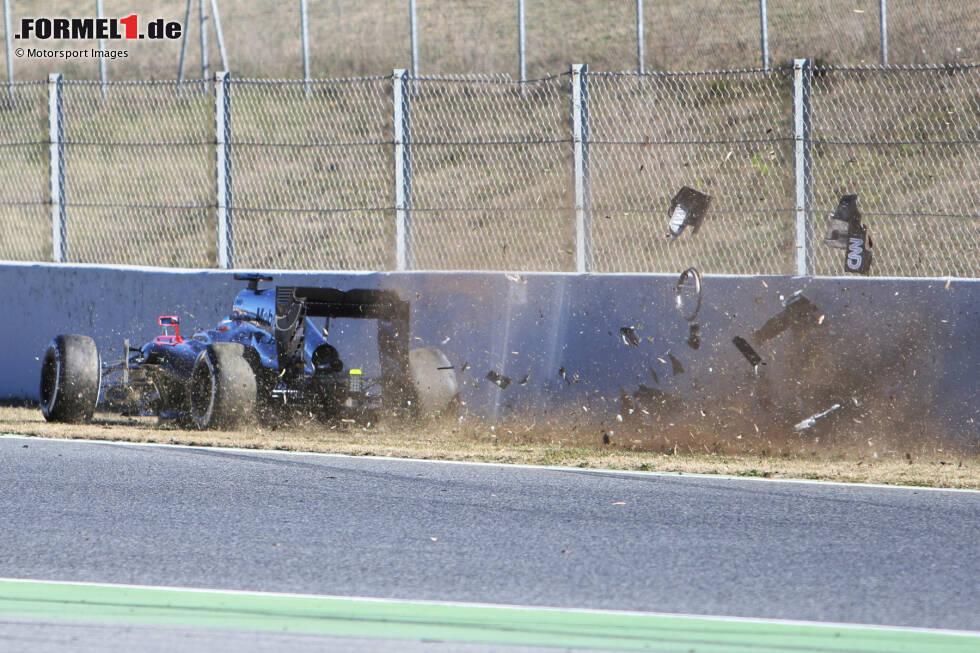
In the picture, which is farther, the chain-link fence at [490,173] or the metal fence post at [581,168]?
the chain-link fence at [490,173]

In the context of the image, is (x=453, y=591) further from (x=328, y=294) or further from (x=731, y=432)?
(x=328, y=294)

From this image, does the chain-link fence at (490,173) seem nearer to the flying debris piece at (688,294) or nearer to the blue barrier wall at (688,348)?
the blue barrier wall at (688,348)

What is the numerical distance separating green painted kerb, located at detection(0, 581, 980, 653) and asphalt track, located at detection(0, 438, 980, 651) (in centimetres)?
1

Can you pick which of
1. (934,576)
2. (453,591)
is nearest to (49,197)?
(453,591)

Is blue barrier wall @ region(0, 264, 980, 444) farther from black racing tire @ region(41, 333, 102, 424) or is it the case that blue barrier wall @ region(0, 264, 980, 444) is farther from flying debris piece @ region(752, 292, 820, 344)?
black racing tire @ region(41, 333, 102, 424)

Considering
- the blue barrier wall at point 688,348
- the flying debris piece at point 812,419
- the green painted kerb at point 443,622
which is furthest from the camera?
the flying debris piece at point 812,419

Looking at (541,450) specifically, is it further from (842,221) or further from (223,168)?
(223,168)

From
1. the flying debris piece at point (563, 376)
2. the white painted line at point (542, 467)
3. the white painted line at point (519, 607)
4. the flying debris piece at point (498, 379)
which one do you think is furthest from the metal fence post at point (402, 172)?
the white painted line at point (519, 607)

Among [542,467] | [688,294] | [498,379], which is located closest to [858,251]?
[688,294]

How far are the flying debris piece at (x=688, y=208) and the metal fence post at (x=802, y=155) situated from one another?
3.65 ft

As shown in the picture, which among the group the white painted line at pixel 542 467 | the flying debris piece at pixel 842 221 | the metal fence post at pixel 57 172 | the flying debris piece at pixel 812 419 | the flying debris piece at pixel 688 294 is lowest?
the white painted line at pixel 542 467

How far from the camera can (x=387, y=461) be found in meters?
9.39

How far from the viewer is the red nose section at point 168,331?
1156 centimetres

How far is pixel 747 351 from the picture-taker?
9938mm
